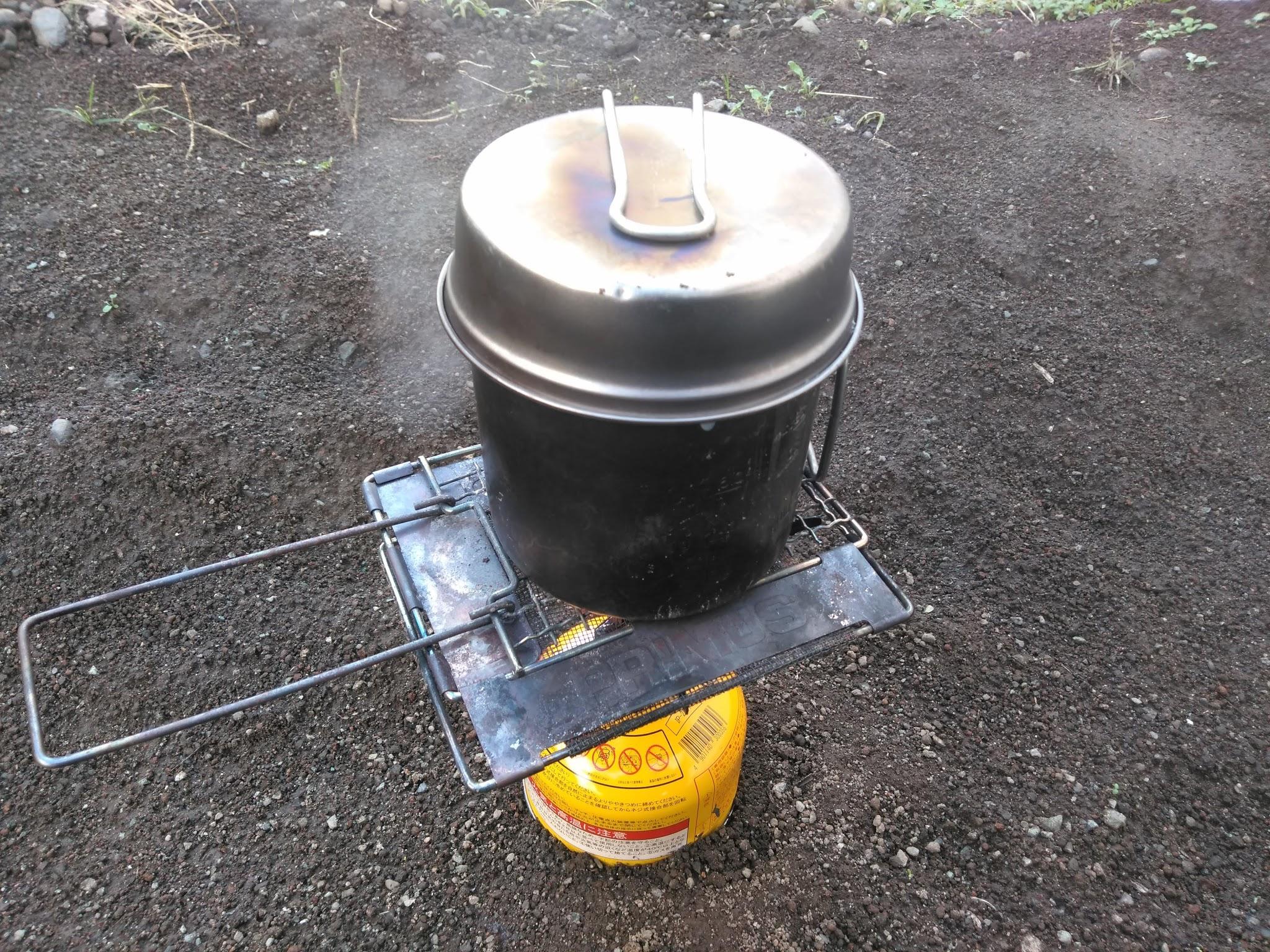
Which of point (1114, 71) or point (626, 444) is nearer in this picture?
point (626, 444)

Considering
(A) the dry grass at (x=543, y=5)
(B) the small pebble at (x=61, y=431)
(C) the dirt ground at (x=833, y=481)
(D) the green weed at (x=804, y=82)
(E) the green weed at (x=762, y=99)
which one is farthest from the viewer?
(A) the dry grass at (x=543, y=5)

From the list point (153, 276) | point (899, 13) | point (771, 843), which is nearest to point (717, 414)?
point (771, 843)

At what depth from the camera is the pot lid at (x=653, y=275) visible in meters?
1.17

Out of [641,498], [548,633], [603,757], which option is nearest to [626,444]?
[641,498]

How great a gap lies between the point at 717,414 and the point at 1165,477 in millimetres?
2963

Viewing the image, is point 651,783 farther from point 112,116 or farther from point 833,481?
point 112,116

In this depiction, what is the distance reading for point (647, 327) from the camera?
3.81 feet

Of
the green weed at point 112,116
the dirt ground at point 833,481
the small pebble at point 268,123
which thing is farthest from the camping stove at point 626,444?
the green weed at point 112,116

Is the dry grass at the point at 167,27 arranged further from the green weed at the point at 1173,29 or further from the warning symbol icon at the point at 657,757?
the green weed at the point at 1173,29

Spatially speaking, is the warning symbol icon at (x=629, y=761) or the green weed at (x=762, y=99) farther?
the green weed at (x=762, y=99)

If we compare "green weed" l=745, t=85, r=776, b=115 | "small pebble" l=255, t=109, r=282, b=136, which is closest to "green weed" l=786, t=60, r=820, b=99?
"green weed" l=745, t=85, r=776, b=115

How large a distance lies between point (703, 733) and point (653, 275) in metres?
1.32

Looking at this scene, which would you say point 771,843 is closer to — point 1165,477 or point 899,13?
point 1165,477

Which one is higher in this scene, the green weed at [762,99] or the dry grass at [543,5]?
the dry grass at [543,5]
